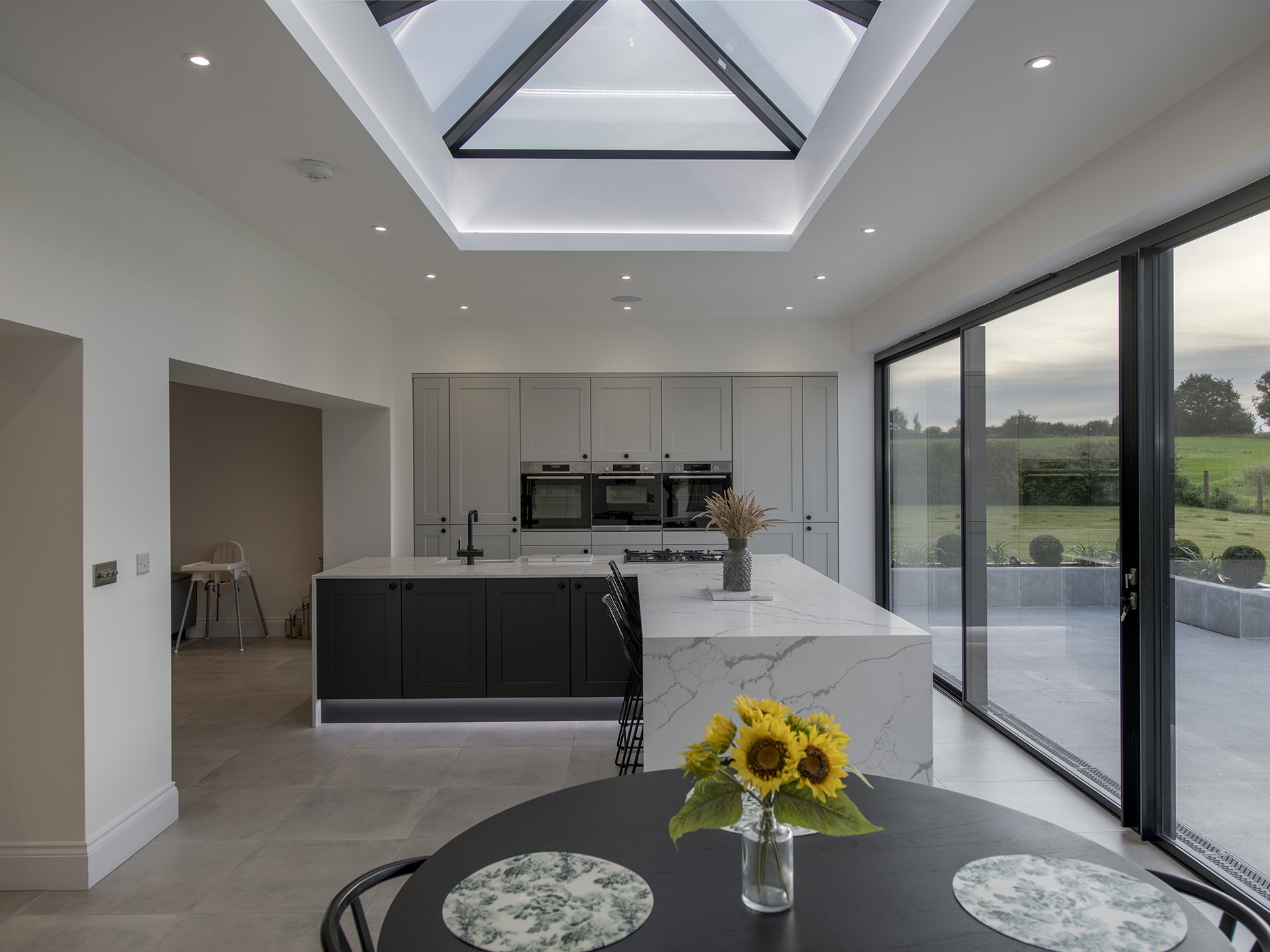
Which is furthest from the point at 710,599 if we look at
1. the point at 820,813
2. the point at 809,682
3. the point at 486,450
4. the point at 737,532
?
the point at 486,450

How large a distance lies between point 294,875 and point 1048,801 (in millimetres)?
2998

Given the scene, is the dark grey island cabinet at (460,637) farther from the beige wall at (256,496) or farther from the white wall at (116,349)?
the beige wall at (256,496)

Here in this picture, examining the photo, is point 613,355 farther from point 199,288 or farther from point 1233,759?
point 1233,759

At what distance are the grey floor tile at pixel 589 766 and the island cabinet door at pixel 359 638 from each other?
1142mm

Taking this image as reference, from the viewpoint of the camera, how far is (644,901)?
111 cm

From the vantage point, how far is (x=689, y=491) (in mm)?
5723

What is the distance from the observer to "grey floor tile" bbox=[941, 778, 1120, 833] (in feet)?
9.37

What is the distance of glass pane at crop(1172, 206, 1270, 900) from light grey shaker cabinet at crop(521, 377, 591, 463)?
3.87 metres

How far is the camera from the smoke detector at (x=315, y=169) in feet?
9.05

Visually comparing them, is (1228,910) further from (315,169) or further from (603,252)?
(603,252)

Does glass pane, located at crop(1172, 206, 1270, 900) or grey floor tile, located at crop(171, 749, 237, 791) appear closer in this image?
glass pane, located at crop(1172, 206, 1270, 900)

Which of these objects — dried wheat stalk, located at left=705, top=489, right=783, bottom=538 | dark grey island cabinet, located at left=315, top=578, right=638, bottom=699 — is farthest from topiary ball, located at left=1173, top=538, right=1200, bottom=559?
dark grey island cabinet, located at left=315, top=578, right=638, bottom=699

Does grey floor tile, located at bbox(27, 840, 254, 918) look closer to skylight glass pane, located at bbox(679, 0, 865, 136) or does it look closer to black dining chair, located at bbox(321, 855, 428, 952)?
black dining chair, located at bbox(321, 855, 428, 952)

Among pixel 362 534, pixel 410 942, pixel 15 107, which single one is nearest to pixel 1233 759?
pixel 410 942
